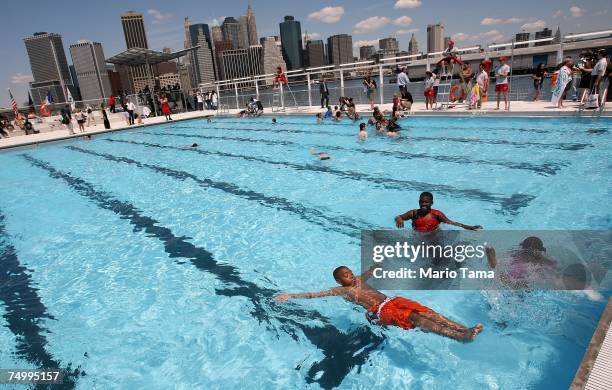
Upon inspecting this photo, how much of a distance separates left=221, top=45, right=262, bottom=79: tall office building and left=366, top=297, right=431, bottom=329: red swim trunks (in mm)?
170584

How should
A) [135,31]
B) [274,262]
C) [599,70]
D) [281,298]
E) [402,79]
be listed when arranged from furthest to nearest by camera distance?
[135,31] < [402,79] < [599,70] < [274,262] < [281,298]

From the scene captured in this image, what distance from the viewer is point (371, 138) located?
12.2 metres

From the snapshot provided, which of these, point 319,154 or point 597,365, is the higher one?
point 319,154

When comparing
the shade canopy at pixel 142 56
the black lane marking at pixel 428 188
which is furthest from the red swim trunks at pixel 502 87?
the shade canopy at pixel 142 56

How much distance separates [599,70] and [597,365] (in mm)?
11035

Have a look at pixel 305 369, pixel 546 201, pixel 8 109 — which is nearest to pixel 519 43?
pixel 546 201

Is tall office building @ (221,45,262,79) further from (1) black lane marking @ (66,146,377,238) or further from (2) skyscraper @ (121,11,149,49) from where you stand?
(1) black lane marking @ (66,146,377,238)

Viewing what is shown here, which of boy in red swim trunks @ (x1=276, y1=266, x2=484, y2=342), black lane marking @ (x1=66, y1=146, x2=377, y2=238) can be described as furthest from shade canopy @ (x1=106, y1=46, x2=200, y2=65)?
boy in red swim trunks @ (x1=276, y1=266, x2=484, y2=342)

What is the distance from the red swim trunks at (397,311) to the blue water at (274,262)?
0.19 metres

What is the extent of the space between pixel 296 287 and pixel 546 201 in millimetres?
4559

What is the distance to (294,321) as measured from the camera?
383 cm

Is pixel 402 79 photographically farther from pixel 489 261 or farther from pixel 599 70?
pixel 489 261

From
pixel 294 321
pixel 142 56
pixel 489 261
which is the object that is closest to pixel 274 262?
pixel 294 321

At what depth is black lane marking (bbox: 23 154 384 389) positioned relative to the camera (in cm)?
319
